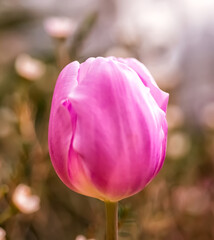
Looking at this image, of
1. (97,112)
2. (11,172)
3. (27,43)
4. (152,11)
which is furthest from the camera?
(27,43)

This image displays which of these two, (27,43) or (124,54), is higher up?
(124,54)

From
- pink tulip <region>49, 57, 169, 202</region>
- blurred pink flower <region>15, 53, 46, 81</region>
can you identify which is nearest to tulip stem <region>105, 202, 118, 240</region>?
pink tulip <region>49, 57, 169, 202</region>

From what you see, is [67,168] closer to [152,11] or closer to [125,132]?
[125,132]

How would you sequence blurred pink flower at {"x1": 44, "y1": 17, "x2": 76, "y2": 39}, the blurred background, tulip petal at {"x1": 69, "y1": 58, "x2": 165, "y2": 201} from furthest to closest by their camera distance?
blurred pink flower at {"x1": 44, "y1": 17, "x2": 76, "y2": 39} < the blurred background < tulip petal at {"x1": 69, "y1": 58, "x2": 165, "y2": 201}

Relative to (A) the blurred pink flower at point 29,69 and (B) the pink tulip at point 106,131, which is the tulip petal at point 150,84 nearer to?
(B) the pink tulip at point 106,131

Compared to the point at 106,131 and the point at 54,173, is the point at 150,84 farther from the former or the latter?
the point at 54,173

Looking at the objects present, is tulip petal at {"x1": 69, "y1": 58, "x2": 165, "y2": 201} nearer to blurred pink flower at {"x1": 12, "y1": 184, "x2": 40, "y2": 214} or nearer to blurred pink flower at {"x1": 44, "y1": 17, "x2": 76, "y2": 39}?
blurred pink flower at {"x1": 12, "y1": 184, "x2": 40, "y2": 214}

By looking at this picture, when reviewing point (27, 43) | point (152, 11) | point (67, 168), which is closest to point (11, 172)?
point (67, 168)

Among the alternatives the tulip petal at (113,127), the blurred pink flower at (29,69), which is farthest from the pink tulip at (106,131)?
the blurred pink flower at (29,69)

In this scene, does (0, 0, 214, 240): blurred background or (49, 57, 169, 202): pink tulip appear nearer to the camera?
(49, 57, 169, 202): pink tulip
